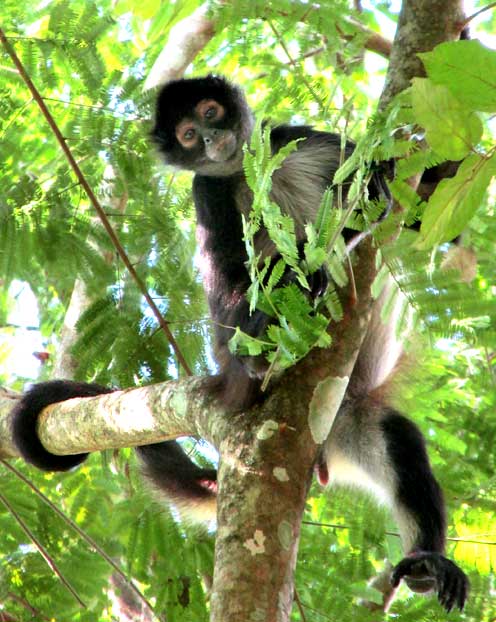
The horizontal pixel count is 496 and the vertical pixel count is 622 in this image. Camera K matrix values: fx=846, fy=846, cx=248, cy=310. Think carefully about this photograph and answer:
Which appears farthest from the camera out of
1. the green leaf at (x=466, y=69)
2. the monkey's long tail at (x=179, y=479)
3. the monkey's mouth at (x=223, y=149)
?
the monkey's mouth at (x=223, y=149)

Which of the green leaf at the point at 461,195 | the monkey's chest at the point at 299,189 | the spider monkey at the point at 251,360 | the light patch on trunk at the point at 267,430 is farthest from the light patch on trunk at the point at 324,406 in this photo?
the monkey's chest at the point at 299,189

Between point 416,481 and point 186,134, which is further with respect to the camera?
point 186,134

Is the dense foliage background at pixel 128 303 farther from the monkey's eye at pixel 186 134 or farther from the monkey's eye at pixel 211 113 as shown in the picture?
the monkey's eye at pixel 211 113

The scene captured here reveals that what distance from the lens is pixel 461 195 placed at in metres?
1.71

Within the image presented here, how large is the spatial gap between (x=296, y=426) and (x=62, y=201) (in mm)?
2474

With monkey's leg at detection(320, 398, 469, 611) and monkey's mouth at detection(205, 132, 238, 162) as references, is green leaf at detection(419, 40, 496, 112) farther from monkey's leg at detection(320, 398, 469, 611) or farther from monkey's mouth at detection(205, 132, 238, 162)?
Answer: monkey's mouth at detection(205, 132, 238, 162)

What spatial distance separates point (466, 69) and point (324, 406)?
5.29 ft

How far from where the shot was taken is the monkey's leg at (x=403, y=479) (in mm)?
4211

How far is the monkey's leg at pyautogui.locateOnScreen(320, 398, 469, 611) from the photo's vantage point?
4.21 meters

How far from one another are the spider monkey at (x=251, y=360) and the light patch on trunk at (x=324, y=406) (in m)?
0.64

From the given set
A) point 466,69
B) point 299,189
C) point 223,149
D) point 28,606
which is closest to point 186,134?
point 223,149

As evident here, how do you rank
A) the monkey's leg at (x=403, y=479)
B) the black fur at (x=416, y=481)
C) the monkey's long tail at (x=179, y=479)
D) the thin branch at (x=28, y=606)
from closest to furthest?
the monkey's leg at (x=403, y=479) → the black fur at (x=416, y=481) → the thin branch at (x=28, y=606) → the monkey's long tail at (x=179, y=479)

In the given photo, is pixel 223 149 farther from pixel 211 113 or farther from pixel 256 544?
pixel 256 544

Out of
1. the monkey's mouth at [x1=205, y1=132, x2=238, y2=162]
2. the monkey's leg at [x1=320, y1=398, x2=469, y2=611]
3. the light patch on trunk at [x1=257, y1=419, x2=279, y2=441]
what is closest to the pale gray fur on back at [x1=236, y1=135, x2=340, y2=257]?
the monkey's mouth at [x1=205, y1=132, x2=238, y2=162]
